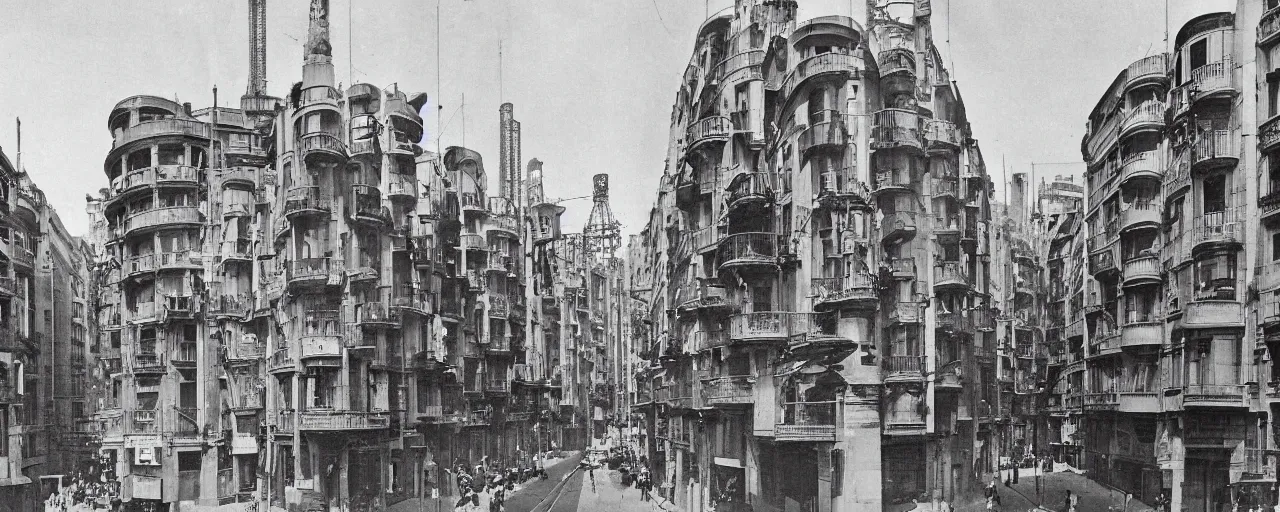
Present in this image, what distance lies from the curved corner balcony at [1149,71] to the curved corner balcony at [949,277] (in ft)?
24.4

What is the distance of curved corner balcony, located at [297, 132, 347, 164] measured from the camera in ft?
137

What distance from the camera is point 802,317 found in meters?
34.4

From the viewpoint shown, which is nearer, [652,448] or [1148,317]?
[1148,317]

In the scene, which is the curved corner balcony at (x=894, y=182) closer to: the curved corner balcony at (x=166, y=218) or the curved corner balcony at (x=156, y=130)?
the curved corner balcony at (x=166, y=218)

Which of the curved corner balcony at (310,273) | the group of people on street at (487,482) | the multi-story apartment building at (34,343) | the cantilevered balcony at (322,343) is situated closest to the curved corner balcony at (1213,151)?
the cantilevered balcony at (322,343)

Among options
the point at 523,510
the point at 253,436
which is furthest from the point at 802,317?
the point at 253,436

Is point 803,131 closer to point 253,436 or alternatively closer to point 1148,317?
point 1148,317

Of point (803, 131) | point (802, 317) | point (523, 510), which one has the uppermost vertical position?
point (803, 131)

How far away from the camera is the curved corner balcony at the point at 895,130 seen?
3266 cm

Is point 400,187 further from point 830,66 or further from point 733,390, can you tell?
point 830,66

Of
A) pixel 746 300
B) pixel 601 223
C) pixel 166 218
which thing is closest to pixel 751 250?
pixel 746 300

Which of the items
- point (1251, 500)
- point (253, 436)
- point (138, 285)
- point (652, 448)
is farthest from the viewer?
point (652, 448)

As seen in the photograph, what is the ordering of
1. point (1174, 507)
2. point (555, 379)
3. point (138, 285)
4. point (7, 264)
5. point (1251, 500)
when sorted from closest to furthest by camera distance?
point (1251, 500)
point (1174, 507)
point (7, 264)
point (138, 285)
point (555, 379)

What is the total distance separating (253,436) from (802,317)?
28.2 meters
